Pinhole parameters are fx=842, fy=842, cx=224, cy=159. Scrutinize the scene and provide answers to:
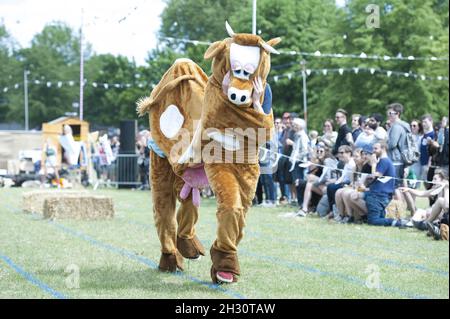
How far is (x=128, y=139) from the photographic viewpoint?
2792 cm

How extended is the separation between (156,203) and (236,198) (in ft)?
4.57

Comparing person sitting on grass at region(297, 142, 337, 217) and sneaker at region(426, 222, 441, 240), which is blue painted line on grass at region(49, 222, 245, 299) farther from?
person sitting on grass at region(297, 142, 337, 217)

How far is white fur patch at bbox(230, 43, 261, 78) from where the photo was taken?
311 inches

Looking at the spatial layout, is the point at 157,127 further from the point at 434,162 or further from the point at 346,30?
the point at 346,30

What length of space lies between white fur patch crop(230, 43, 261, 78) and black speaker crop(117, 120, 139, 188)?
19133 millimetres

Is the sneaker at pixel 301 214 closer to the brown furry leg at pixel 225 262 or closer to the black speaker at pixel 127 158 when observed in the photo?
the brown furry leg at pixel 225 262

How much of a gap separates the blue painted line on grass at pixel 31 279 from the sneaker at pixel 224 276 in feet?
4.89

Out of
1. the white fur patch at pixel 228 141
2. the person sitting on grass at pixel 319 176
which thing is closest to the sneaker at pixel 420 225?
the person sitting on grass at pixel 319 176

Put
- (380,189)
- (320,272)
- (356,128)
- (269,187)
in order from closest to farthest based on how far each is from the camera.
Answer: (320,272)
(380,189)
(356,128)
(269,187)

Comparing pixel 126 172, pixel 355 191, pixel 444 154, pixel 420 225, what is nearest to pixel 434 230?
pixel 420 225

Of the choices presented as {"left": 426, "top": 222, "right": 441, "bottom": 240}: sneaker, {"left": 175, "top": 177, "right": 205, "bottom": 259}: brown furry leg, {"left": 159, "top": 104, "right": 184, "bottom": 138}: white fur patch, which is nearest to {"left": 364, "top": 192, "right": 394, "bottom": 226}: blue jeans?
{"left": 426, "top": 222, "right": 441, "bottom": 240}: sneaker

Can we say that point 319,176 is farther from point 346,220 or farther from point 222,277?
point 222,277

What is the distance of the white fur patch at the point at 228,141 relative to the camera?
8.09 meters

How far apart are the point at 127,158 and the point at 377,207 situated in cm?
1417
